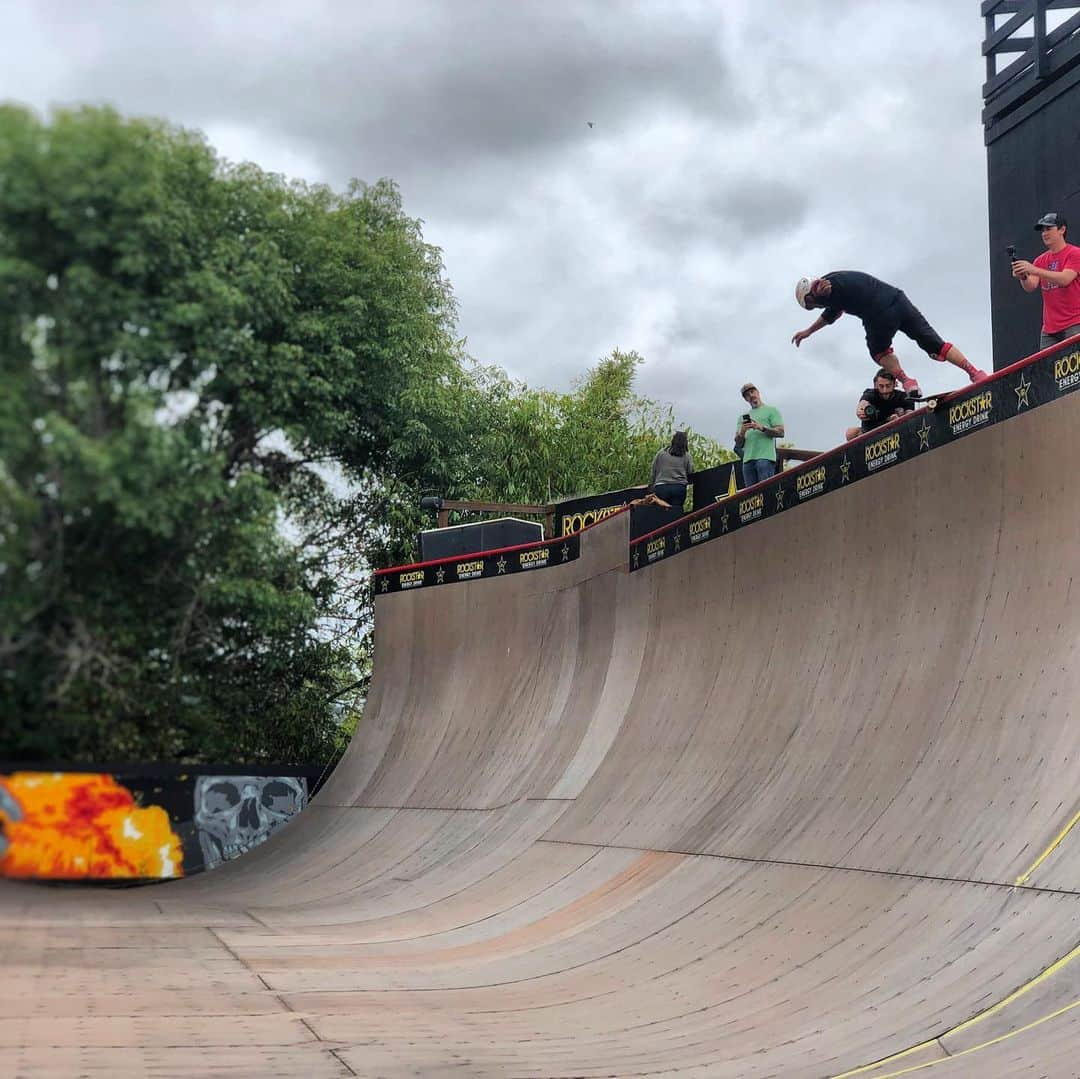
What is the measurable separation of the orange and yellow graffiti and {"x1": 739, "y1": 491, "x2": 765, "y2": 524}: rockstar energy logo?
8582 mm

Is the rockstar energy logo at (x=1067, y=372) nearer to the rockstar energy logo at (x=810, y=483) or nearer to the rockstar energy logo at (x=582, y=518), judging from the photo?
the rockstar energy logo at (x=810, y=483)

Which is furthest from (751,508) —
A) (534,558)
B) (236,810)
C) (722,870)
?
(236,810)

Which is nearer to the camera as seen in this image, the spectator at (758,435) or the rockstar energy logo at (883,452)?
the rockstar energy logo at (883,452)

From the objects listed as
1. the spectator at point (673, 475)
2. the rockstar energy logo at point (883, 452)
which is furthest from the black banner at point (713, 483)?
the rockstar energy logo at point (883, 452)

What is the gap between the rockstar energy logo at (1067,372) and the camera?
725 centimetres

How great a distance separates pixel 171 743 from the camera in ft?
→ 9.10

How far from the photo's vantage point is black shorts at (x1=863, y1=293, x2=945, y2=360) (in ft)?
27.7

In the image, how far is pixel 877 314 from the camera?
8328mm

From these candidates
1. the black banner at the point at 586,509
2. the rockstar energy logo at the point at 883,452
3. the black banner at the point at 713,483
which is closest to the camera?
the rockstar energy logo at the point at 883,452

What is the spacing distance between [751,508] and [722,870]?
3.79 m

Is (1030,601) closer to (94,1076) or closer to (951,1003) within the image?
(951,1003)

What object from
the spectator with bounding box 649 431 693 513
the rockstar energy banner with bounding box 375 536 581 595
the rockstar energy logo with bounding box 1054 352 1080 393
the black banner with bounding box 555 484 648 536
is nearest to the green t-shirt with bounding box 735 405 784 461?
the spectator with bounding box 649 431 693 513

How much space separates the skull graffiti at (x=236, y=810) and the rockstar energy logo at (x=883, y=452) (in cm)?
633

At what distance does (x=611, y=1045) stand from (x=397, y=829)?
181 inches
